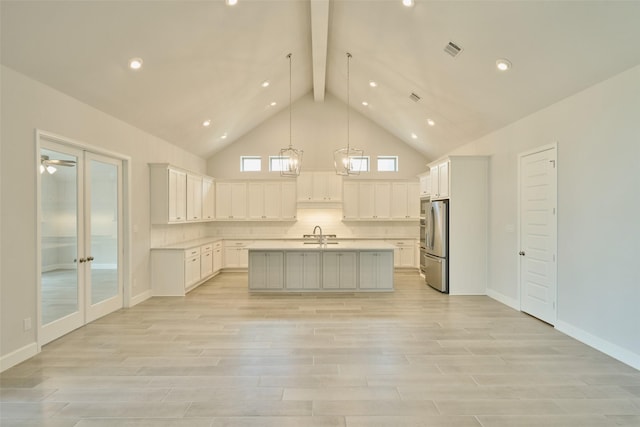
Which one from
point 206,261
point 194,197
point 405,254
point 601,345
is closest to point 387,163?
point 405,254

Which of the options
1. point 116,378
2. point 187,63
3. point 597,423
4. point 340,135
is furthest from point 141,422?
point 340,135

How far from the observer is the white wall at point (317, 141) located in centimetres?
912

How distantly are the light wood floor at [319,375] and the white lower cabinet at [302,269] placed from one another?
1.18 meters

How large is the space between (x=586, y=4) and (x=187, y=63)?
4.59 meters

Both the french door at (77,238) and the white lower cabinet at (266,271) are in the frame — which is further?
the white lower cabinet at (266,271)

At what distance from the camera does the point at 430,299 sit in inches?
233

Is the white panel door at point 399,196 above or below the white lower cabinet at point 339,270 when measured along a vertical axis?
above

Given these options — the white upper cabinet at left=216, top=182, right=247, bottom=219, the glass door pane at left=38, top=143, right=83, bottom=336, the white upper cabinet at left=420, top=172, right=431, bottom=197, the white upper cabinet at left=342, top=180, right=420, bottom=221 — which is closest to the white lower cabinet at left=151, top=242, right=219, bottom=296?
the glass door pane at left=38, top=143, right=83, bottom=336

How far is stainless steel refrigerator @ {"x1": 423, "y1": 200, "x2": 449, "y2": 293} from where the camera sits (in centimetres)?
631

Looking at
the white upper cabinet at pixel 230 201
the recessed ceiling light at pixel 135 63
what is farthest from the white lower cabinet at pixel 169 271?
the recessed ceiling light at pixel 135 63

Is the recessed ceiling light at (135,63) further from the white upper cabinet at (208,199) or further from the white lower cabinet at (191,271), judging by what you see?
the white upper cabinet at (208,199)

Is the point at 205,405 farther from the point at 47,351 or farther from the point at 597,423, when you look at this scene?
the point at 597,423

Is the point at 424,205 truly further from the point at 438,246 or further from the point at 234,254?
the point at 234,254

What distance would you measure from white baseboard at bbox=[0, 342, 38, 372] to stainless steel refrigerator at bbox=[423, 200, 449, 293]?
19.8ft
